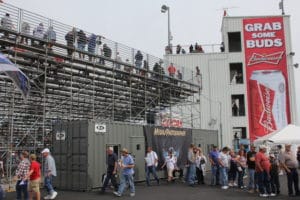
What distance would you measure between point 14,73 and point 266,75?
2554 cm

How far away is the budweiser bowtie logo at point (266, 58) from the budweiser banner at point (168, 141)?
45.3ft

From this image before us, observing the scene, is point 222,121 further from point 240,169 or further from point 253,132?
point 240,169

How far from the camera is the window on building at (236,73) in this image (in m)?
34.9

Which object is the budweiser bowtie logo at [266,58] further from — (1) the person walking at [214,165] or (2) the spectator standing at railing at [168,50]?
(1) the person walking at [214,165]

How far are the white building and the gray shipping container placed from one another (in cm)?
1761

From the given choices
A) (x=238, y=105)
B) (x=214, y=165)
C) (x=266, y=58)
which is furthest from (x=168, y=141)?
(x=266, y=58)

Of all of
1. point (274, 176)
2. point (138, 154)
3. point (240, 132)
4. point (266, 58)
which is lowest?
point (274, 176)

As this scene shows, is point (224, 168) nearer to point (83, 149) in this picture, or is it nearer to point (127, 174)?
point (127, 174)

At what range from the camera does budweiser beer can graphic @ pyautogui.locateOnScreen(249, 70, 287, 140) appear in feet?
110

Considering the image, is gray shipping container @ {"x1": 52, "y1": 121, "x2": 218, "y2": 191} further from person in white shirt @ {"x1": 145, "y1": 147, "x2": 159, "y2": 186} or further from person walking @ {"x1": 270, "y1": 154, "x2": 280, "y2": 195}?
person walking @ {"x1": 270, "y1": 154, "x2": 280, "y2": 195}

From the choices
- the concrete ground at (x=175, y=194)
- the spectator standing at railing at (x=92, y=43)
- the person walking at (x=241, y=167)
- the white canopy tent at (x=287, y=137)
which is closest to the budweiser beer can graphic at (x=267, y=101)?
the white canopy tent at (x=287, y=137)

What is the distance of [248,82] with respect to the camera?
3431 cm

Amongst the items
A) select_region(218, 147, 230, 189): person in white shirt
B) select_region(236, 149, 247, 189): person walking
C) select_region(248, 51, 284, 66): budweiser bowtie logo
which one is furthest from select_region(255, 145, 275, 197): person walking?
select_region(248, 51, 284, 66): budweiser bowtie logo

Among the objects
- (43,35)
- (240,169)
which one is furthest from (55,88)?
(240,169)
